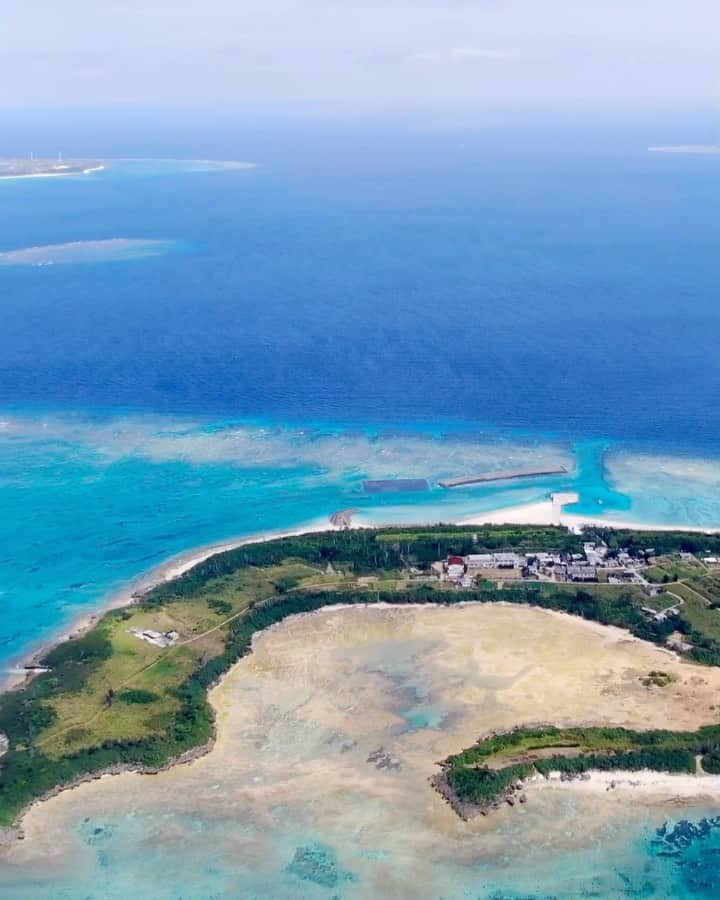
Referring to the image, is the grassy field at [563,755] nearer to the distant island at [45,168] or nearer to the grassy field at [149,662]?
the grassy field at [149,662]

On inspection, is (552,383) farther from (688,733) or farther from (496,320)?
(688,733)

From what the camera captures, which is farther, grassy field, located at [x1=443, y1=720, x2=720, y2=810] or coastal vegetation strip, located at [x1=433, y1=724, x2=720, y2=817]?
grassy field, located at [x1=443, y1=720, x2=720, y2=810]

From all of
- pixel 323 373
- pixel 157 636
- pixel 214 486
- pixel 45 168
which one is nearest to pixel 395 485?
pixel 214 486

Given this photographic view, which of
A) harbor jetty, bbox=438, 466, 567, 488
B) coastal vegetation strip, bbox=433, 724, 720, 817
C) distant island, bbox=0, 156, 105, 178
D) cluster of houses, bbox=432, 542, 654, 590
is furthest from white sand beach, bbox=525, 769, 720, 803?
distant island, bbox=0, 156, 105, 178

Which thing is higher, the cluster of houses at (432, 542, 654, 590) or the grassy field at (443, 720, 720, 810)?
the cluster of houses at (432, 542, 654, 590)

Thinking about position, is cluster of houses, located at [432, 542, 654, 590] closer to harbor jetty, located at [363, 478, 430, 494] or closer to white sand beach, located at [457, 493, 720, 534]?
white sand beach, located at [457, 493, 720, 534]
